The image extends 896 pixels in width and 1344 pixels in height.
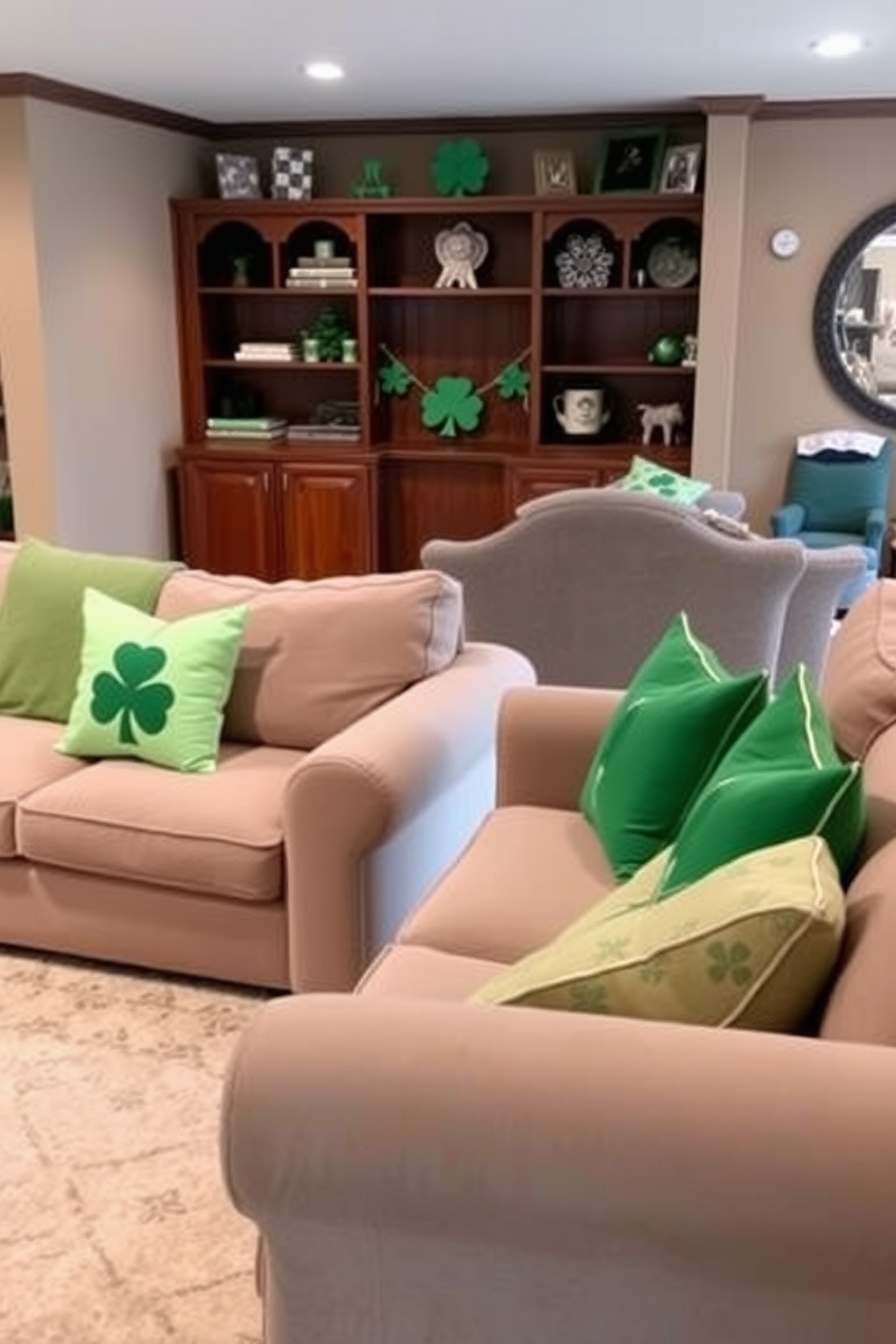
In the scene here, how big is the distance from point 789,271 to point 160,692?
4.17 m

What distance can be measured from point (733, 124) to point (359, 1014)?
495 cm

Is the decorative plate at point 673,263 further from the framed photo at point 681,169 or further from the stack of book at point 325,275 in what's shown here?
the stack of book at point 325,275

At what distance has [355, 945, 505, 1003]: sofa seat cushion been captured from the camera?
1.84m

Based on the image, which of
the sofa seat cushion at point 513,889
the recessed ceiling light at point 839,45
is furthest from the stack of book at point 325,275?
the sofa seat cushion at point 513,889

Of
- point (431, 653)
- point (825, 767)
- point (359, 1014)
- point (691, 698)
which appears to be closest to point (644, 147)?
point (431, 653)

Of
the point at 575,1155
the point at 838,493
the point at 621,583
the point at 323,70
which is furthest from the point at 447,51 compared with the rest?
the point at 575,1155

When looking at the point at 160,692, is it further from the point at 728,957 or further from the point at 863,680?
the point at 728,957

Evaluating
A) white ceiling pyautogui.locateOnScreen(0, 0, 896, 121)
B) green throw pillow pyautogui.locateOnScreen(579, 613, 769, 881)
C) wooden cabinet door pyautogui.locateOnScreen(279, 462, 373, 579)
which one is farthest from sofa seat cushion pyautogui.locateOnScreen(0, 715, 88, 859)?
wooden cabinet door pyautogui.locateOnScreen(279, 462, 373, 579)

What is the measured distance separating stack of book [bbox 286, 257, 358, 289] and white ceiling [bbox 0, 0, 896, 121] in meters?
0.63

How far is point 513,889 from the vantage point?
2162 mm

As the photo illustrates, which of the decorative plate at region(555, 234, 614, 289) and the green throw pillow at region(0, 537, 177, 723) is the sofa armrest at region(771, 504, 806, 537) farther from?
the green throw pillow at region(0, 537, 177, 723)

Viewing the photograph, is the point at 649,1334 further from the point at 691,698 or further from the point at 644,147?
the point at 644,147

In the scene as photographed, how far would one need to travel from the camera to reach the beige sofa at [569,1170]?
116 centimetres

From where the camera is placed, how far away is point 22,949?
292 cm
